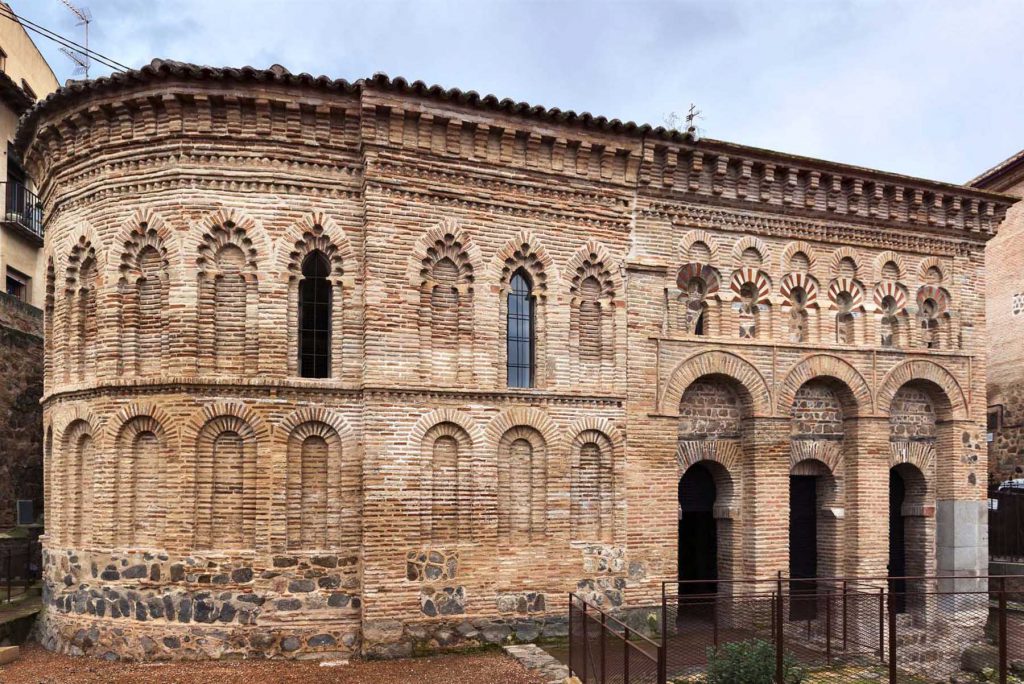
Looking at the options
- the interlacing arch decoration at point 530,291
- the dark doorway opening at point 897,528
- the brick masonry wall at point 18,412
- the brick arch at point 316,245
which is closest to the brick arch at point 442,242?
the interlacing arch decoration at point 530,291

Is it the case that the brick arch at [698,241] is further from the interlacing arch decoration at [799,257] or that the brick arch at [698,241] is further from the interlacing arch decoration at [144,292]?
the interlacing arch decoration at [144,292]

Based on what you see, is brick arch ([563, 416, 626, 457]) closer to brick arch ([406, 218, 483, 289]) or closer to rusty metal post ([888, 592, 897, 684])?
brick arch ([406, 218, 483, 289])

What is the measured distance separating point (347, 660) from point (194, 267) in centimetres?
613

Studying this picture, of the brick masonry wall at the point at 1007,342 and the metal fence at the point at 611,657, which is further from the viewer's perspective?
the brick masonry wall at the point at 1007,342

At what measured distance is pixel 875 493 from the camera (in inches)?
576

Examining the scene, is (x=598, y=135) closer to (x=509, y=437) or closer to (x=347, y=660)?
(x=509, y=437)

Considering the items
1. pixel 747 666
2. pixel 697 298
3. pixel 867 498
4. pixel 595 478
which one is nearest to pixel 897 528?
pixel 867 498

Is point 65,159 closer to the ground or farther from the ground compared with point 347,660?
farther from the ground

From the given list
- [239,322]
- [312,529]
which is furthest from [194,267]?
[312,529]

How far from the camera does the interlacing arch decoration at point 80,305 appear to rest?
40.1 feet

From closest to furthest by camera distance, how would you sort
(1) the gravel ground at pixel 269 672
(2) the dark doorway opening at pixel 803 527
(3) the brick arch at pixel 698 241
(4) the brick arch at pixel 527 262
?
(1) the gravel ground at pixel 269 672
(4) the brick arch at pixel 527 262
(3) the brick arch at pixel 698 241
(2) the dark doorway opening at pixel 803 527

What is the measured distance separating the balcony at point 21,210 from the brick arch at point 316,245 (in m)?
16.0

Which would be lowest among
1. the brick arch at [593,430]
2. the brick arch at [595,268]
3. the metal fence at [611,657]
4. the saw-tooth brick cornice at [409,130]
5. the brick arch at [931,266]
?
the metal fence at [611,657]

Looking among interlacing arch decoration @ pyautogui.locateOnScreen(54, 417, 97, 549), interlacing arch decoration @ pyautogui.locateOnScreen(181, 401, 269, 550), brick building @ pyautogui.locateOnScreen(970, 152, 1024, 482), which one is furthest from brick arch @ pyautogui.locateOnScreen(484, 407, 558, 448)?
brick building @ pyautogui.locateOnScreen(970, 152, 1024, 482)
